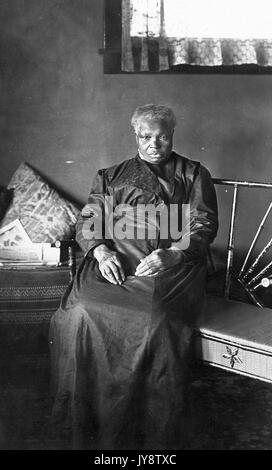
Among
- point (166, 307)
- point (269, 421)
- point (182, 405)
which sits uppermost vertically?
point (166, 307)

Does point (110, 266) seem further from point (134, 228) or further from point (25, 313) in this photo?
point (25, 313)

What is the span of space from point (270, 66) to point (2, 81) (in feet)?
5.93

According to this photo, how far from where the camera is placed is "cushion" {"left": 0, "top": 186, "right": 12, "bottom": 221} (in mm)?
3910

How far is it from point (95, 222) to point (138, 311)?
0.65 metres

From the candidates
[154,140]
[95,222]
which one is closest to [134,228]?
[95,222]

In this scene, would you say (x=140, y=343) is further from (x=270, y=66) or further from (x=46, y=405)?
(x=270, y=66)

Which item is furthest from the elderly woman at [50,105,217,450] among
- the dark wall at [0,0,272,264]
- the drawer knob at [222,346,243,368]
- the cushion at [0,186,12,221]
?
the cushion at [0,186,12,221]

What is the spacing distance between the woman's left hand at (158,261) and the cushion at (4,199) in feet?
5.21

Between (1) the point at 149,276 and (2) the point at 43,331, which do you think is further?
(2) the point at 43,331

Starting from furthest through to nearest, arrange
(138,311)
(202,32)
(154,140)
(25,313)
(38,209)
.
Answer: (38,209), (202,32), (25,313), (154,140), (138,311)

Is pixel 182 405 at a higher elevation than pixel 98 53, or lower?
lower

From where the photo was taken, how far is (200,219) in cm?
278

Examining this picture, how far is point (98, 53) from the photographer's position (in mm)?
3850
